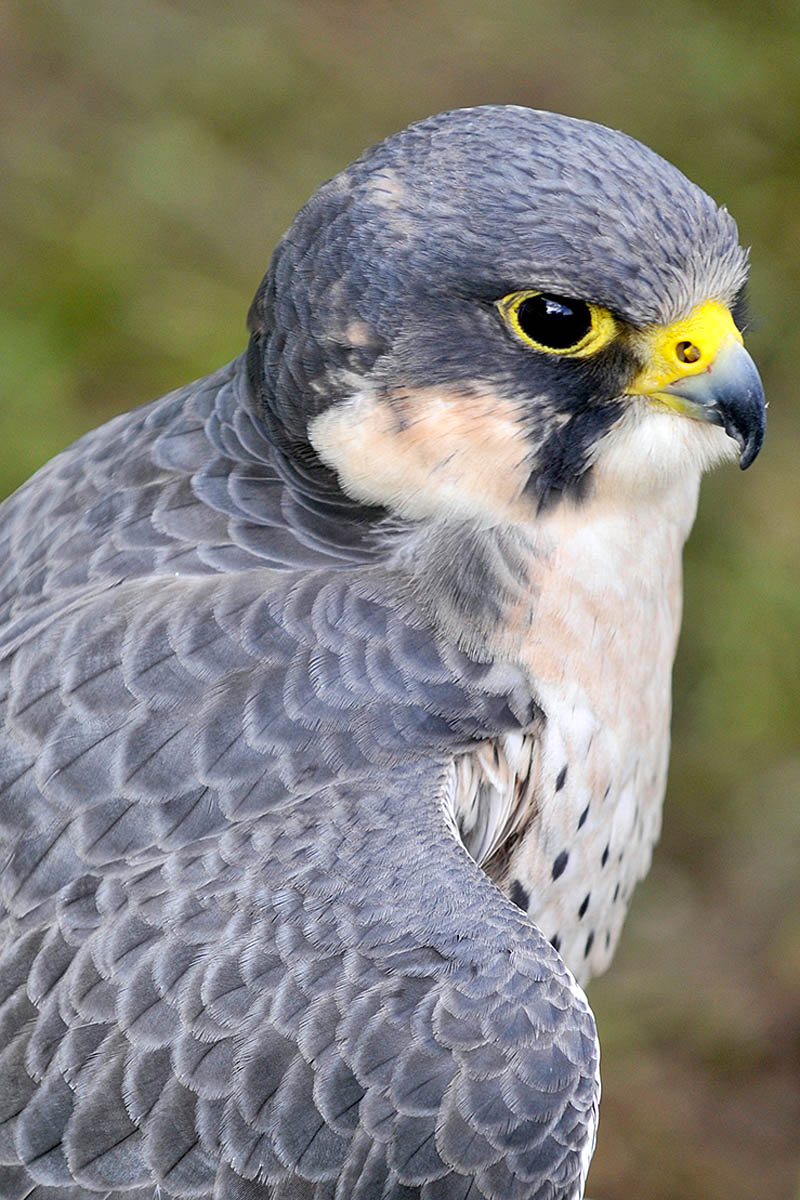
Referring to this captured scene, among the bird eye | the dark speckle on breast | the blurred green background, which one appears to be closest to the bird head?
the bird eye

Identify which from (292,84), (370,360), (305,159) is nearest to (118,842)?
(370,360)

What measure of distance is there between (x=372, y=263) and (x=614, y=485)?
585 mm

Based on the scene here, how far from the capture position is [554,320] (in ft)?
8.16

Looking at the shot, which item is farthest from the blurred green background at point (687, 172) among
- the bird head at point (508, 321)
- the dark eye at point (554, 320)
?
the dark eye at point (554, 320)

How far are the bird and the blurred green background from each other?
2.00 meters

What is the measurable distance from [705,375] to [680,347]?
2.5 inches

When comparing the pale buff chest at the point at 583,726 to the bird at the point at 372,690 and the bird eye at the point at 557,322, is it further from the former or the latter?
the bird eye at the point at 557,322

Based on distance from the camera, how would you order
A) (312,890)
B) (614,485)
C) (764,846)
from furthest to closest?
(764,846) → (614,485) → (312,890)

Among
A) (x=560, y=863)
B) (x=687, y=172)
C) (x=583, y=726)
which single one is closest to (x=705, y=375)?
(x=583, y=726)

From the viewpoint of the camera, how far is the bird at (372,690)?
2.30m

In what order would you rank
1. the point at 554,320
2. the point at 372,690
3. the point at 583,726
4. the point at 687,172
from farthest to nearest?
the point at 687,172 < the point at 583,726 < the point at 372,690 < the point at 554,320

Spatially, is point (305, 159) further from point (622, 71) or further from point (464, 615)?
point (464, 615)

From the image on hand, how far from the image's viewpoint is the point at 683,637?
5293mm

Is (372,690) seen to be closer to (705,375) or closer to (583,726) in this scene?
(583,726)
